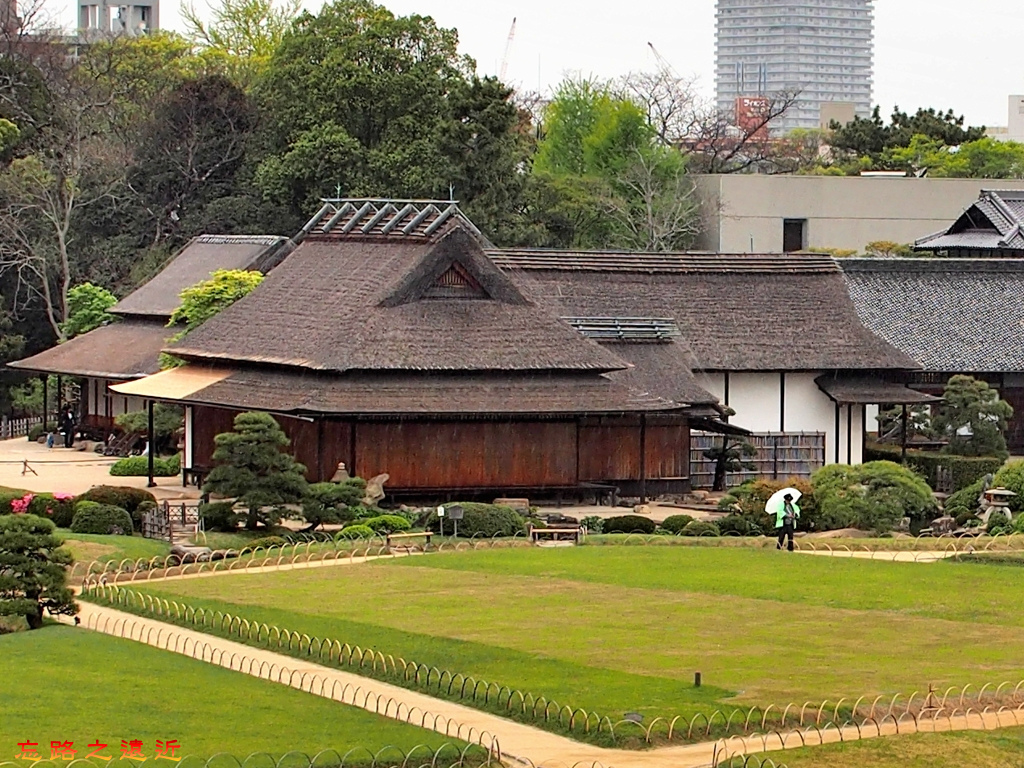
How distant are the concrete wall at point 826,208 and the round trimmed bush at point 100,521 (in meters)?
52.6

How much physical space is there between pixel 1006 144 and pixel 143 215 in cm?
5308

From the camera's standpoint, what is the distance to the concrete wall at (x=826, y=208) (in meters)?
92.7

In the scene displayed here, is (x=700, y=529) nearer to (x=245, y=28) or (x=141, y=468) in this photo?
(x=141, y=468)

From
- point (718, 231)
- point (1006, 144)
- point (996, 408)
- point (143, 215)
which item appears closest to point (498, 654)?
point (996, 408)

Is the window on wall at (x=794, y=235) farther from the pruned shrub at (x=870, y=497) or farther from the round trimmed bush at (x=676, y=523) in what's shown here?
the round trimmed bush at (x=676, y=523)

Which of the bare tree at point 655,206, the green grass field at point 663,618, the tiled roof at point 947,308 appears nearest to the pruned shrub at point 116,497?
the green grass field at point 663,618

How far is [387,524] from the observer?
43.4 m

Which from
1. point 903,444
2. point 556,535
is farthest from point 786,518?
point 903,444

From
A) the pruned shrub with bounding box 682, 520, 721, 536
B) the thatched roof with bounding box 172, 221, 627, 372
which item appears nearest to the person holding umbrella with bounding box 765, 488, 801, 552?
the pruned shrub with bounding box 682, 520, 721, 536

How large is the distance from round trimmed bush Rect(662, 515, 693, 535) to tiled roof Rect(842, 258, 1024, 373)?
65.5ft

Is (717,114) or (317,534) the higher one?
(717,114)

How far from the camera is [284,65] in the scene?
8506cm

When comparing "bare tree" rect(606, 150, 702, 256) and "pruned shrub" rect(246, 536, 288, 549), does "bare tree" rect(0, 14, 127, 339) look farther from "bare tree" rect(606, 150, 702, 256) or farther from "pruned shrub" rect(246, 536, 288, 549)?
"pruned shrub" rect(246, 536, 288, 549)

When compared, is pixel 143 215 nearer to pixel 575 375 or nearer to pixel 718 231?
pixel 718 231
